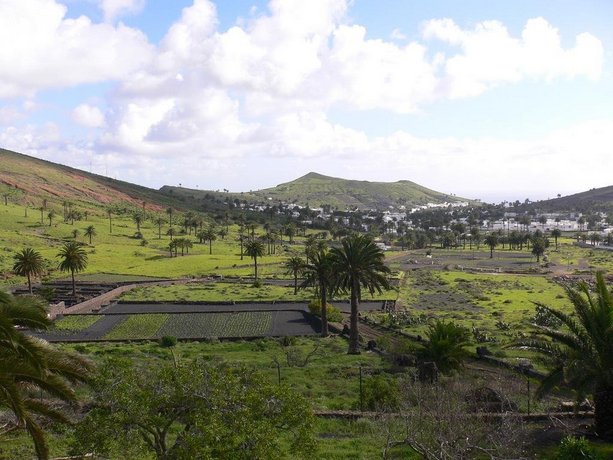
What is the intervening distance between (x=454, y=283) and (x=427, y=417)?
78771 millimetres

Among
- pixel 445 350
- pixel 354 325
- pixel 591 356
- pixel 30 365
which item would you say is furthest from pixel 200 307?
pixel 30 365

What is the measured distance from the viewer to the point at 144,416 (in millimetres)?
10953

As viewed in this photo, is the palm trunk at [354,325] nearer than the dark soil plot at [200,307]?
Yes

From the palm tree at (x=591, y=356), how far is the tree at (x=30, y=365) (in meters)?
14.4

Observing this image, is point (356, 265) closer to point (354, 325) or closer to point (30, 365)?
point (354, 325)

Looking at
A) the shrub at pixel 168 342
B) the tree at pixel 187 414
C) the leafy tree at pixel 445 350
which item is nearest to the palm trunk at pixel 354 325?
the leafy tree at pixel 445 350

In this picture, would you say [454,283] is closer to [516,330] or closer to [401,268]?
[401,268]

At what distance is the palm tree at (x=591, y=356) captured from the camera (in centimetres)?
1659

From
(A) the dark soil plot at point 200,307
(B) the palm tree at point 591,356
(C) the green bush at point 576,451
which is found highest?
(B) the palm tree at point 591,356

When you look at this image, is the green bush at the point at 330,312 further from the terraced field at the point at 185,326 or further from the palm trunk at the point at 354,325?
the palm trunk at the point at 354,325

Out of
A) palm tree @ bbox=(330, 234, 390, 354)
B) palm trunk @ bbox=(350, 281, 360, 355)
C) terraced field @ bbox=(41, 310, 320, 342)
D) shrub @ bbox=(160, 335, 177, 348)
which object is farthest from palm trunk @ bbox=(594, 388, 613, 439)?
terraced field @ bbox=(41, 310, 320, 342)

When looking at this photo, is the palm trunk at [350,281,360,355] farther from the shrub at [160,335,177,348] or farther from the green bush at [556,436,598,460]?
the green bush at [556,436,598,460]

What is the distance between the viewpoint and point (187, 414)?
1133 centimetres

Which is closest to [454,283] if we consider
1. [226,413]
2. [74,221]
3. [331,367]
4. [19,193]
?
[331,367]
